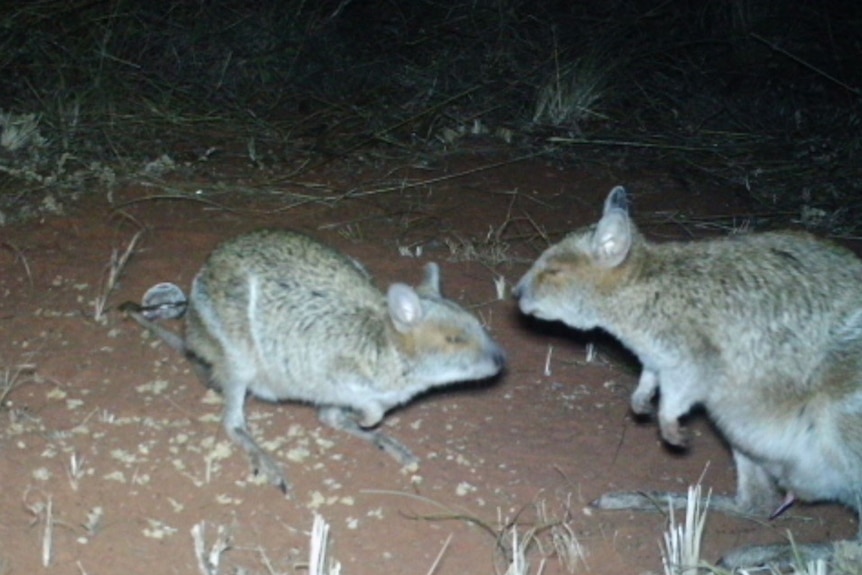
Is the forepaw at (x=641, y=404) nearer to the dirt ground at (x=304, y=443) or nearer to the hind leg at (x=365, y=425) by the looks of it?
the dirt ground at (x=304, y=443)

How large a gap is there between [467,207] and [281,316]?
109 inches

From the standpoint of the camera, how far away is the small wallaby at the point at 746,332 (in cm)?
516

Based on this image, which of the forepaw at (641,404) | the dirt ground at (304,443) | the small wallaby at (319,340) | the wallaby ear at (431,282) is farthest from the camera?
the wallaby ear at (431,282)

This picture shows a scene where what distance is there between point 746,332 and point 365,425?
1.64 m

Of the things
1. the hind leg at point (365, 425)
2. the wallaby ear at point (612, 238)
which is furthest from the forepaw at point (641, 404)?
the hind leg at point (365, 425)

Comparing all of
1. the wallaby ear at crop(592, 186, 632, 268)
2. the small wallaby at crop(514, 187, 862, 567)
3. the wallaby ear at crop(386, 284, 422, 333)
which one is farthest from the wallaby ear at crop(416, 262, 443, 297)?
the wallaby ear at crop(592, 186, 632, 268)

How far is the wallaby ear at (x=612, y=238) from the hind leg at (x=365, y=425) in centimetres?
116

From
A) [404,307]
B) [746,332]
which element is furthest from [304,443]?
[746,332]

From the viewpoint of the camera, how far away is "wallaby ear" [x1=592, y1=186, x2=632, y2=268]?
5250 millimetres

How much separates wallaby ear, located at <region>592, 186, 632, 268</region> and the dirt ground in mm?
931

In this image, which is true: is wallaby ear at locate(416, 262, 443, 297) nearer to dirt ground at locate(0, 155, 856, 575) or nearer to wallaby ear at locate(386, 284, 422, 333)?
wallaby ear at locate(386, 284, 422, 333)

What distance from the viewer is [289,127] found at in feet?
29.8

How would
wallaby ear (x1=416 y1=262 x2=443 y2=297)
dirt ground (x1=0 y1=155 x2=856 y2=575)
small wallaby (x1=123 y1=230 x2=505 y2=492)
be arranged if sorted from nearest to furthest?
dirt ground (x1=0 y1=155 x2=856 y2=575) < small wallaby (x1=123 y1=230 x2=505 y2=492) < wallaby ear (x1=416 y1=262 x2=443 y2=297)

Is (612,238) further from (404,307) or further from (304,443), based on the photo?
(304,443)
